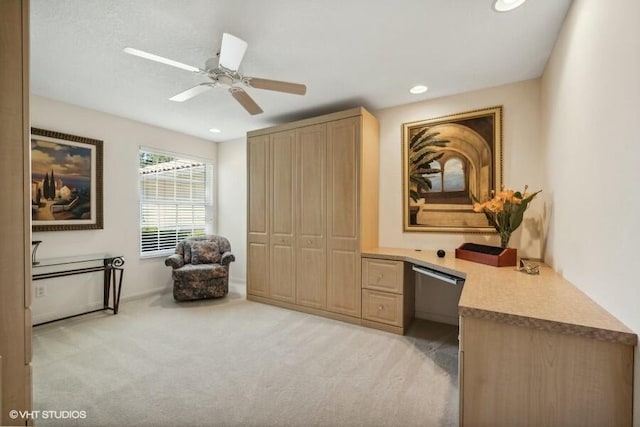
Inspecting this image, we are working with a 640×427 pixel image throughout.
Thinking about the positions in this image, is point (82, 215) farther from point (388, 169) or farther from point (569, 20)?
point (569, 20)

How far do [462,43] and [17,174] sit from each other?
2740mm

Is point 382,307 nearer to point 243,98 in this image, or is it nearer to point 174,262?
point 243,98

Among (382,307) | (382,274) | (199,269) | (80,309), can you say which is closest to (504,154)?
(382,274)

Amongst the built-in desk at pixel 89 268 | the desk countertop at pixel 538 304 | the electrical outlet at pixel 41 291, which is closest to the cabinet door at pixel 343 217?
the desk countertop at pixel 538 304

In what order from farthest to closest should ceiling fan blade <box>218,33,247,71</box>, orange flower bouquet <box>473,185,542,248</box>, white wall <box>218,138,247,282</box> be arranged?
white wall <box>218,138,247,282</box> → orange flower bouquet <box>473,185,542,248</box> → ceiling fan blade <box>218,33,247,71</box>

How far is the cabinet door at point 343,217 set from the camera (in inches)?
124

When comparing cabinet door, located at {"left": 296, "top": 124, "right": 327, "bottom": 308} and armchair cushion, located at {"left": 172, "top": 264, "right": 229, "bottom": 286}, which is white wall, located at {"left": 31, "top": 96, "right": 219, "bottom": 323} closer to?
armchair cushion, located at {"left": 172, "top": 264, "right": 229, "bottom": 286}

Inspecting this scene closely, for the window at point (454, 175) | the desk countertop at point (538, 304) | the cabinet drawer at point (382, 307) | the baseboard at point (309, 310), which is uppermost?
the window at point (454, 175)

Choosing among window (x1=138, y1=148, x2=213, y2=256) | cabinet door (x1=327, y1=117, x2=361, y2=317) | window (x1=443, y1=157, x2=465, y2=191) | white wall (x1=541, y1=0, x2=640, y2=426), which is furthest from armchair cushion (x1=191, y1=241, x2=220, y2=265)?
white wall (x1=541, y1=0, x2=640, y2=426)

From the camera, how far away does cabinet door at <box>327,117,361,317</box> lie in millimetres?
3139

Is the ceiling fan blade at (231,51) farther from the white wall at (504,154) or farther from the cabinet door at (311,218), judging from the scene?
the white wall at (504,154)

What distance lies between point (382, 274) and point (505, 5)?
2379 millimetres

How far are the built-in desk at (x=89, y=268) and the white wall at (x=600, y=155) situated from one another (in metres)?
4.42

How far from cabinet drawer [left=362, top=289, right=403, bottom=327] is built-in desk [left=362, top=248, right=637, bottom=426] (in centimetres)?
157
